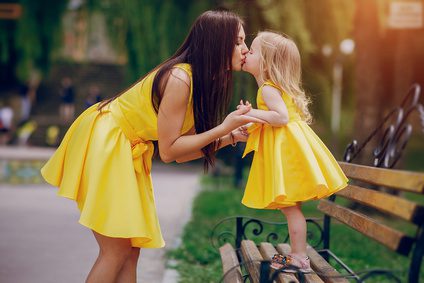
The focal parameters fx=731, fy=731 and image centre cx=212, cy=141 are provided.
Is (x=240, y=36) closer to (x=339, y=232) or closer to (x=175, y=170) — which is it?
(x=339, y=232)

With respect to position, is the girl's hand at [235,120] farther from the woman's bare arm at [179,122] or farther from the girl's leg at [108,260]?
the girl's leg at [108,260]

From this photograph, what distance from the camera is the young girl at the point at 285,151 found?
3594mm

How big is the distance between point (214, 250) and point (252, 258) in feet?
8.42

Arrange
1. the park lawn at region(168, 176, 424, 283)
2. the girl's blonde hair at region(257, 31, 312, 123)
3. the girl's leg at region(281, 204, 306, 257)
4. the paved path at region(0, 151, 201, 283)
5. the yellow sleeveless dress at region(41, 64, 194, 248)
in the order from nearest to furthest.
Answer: the yellow sleeveless dress at region(41, 64, 194, 248) → the girl's leg at region(281, 204, 306, 257) → the girl's blonde hair at region(257, 31, 312, 123) → the paved path at region(0, 151, 201, 283) → the park lawn at region(168, 176, 424, 283)

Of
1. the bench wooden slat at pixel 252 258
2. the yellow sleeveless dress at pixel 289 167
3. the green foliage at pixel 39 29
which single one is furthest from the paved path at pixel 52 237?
the green foliage at pixel 39 29

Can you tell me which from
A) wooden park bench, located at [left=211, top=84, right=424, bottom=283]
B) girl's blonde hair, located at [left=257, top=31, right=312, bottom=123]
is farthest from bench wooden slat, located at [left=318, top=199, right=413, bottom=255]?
girl's blonde hair, located at [left=257, top=31, right=312, bottom=123]

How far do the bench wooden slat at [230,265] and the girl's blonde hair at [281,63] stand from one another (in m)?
0.91

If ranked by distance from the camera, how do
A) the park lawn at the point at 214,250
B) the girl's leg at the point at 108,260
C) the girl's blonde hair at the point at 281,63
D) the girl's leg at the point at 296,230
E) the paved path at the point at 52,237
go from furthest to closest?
the park lawn at the point at 214,250 → the paved path at the point at 52,237 → the girl's blonde hair at the point at 281,63 → the girl's leg at the point at 296,230 → the girl's leg at the point at 108,260

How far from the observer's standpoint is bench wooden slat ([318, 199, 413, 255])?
268cm

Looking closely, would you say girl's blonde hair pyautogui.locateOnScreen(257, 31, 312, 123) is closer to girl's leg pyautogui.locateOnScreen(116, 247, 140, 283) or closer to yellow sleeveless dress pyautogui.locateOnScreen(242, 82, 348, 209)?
yellow sleeveless dress pyautogui.locateOnScreen(242, 82, 348, 209)

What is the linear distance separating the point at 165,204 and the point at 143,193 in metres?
6.89

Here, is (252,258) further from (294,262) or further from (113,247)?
(113,247)

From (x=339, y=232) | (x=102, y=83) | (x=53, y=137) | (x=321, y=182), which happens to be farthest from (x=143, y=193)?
(x=102, y=83)

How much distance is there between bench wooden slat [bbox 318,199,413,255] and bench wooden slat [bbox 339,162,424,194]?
18cm
